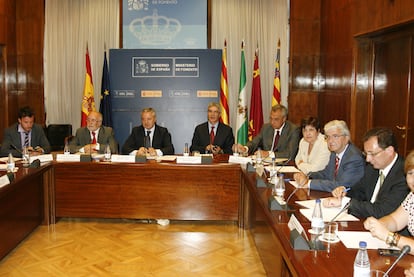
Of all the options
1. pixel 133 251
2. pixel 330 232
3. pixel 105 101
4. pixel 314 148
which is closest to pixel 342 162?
pixel 314 148

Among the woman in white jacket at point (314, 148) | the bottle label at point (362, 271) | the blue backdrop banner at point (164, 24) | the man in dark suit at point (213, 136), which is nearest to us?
the bottle label at point (362, 271)

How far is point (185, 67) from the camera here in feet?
23.0

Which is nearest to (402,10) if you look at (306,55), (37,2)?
(306,55)

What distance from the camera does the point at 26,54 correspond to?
23.4 ft

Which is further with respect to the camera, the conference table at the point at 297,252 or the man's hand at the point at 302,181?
the man's hand at the point at 302,181

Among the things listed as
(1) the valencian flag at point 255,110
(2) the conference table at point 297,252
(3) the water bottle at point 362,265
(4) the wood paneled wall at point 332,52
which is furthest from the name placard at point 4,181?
(1) the valencian flag at point 255,110

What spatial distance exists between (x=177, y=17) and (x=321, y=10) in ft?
7.74

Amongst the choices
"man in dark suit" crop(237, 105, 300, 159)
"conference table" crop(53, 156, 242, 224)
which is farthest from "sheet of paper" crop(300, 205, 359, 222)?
"man in dark suit" crop(237, 105, 300, 159)

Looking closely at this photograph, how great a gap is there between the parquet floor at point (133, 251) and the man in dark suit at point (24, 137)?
99 cm

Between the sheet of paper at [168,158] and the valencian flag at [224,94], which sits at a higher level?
the valencian flag at [224,94]

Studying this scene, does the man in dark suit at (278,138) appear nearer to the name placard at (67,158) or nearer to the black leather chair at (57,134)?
the name placard at (67,158)

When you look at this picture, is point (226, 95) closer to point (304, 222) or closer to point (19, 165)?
point (19, 165)

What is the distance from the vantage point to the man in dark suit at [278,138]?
15.6ft

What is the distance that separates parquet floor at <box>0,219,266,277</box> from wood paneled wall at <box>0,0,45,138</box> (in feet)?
10.9
